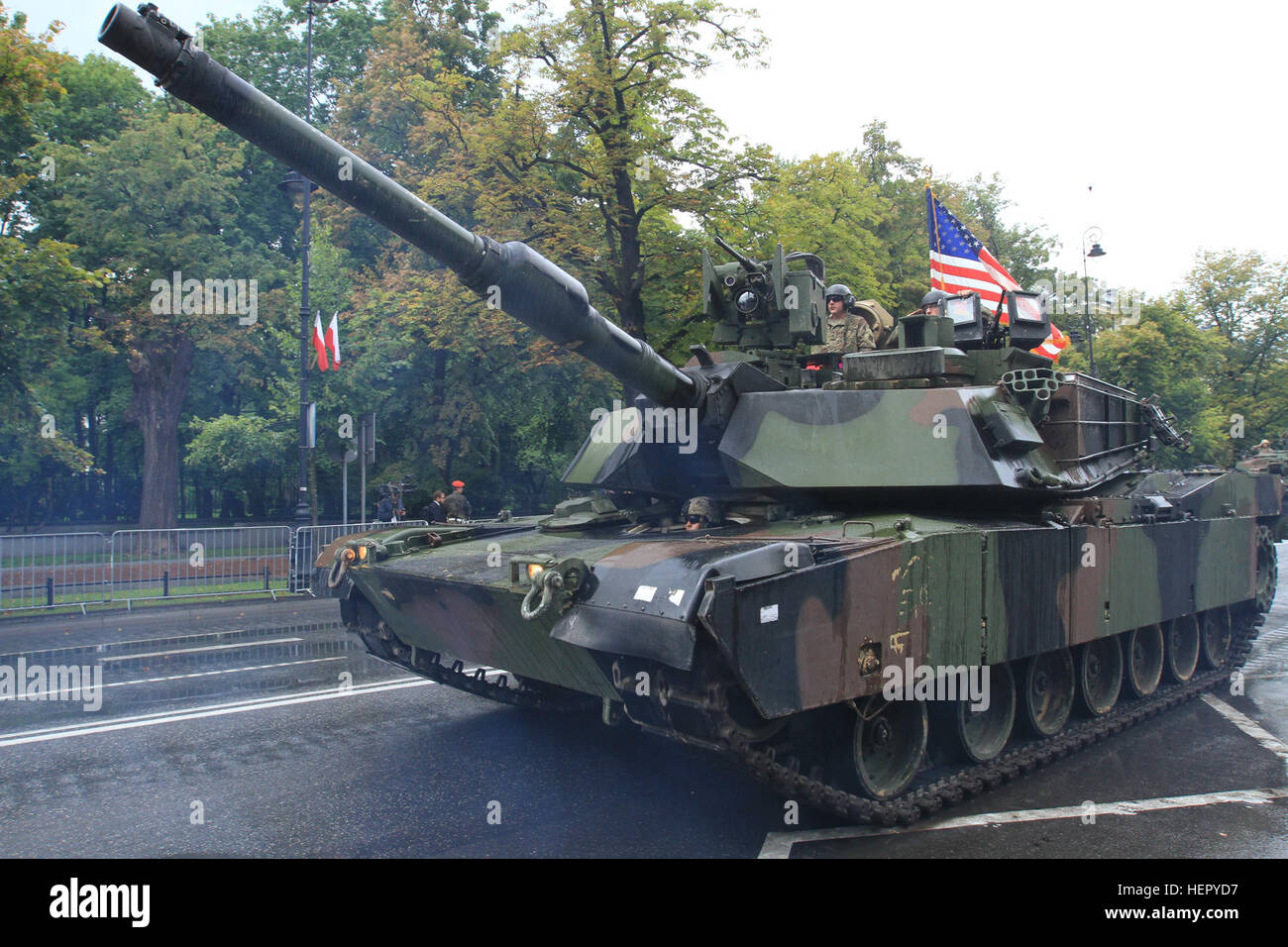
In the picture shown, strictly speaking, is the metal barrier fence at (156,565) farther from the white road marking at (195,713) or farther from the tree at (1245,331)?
the tree at (1245,331)

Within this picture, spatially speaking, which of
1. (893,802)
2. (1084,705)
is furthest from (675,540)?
(1084,705)

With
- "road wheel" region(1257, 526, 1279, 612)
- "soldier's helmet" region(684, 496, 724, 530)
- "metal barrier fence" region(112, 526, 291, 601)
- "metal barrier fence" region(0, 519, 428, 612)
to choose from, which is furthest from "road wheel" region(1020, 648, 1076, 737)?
"metal barrier fence" region(112, 526, 291, 601)

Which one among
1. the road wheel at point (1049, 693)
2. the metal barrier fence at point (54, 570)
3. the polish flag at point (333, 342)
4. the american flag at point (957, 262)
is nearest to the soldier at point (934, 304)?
the road wheel at point (1049, 693)

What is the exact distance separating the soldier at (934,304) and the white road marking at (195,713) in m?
5.96

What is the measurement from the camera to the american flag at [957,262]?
14953 mm

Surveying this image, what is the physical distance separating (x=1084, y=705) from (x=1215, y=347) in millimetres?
32164

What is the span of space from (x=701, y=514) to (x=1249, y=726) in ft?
17.0

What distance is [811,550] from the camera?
5617mm
